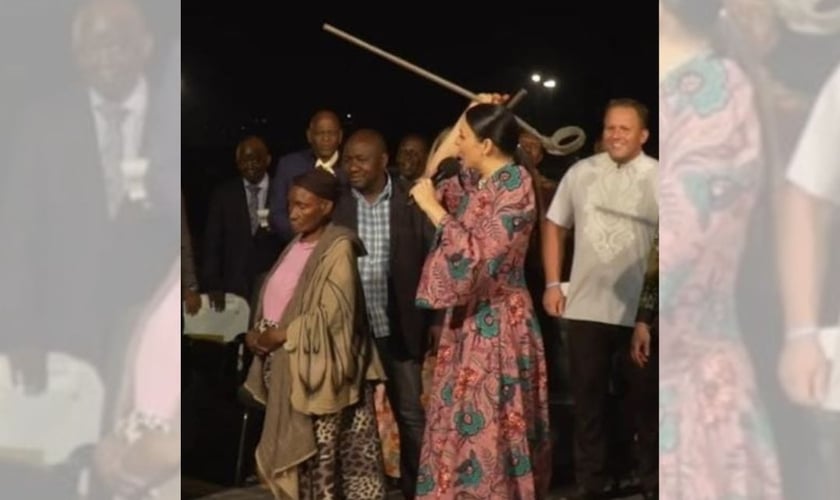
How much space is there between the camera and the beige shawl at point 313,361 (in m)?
3.78

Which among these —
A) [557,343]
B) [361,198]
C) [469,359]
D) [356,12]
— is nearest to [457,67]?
[356,12]

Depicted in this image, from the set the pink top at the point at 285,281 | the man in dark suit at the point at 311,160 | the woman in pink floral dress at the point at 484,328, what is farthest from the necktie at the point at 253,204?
the woman in pink floral dress at the point at 484,328

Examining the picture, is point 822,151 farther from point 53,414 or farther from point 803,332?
point 53,414

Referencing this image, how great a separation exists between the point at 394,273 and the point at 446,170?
1.69 feet

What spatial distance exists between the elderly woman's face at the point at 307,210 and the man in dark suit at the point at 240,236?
1039 millimetres

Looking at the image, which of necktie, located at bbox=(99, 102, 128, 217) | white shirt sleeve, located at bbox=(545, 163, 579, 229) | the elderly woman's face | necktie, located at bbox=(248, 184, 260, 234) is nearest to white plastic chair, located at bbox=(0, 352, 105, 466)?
necktie, located at bbox=(99, 102, 128, 217)

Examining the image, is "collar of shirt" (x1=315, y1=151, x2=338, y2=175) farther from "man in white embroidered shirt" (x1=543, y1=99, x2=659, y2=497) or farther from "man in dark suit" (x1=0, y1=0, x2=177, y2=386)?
"man in dark suit" (x1=0, y1=0, x2=177, y2=386)

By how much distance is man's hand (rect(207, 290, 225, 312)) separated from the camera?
16.6 feet

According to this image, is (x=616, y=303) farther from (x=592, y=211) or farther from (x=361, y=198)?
(x=361, y=198)

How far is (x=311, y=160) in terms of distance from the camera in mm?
4863

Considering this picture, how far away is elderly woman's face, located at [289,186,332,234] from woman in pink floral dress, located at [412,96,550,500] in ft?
1.25

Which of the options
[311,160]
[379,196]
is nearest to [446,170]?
[379,196]

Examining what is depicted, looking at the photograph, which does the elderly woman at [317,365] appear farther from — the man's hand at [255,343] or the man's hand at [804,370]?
the man's hand at [804,370]

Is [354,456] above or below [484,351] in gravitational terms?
below
